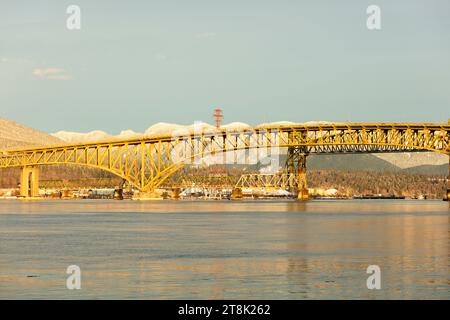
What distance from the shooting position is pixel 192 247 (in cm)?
5544

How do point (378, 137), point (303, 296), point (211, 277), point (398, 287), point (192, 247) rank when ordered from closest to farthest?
point (303, 296)
point (398, 287)
point (211, 277)
point (192, 247)
point (378, 137)

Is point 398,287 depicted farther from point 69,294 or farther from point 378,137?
point 378,137

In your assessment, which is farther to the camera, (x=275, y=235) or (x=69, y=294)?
(x=275, y=235)

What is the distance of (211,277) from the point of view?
1537 inches

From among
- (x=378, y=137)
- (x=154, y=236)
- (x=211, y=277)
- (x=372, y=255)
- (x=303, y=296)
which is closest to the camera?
(x=303, y=296)

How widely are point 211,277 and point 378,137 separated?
504 feet

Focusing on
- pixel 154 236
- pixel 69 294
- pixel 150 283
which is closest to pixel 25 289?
pixel 69 294

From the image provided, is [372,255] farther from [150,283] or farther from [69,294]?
[69,294]

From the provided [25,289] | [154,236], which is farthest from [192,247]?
[25,289]
